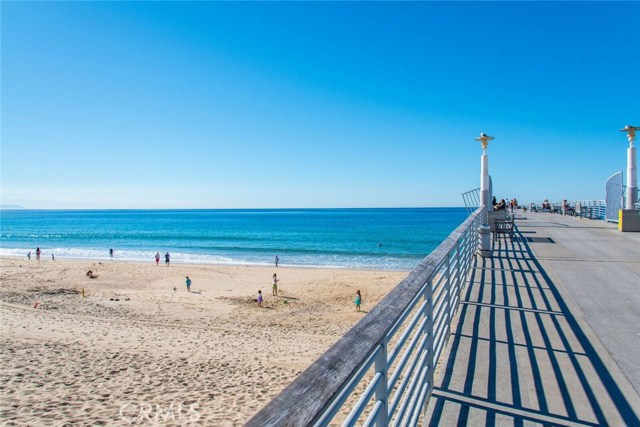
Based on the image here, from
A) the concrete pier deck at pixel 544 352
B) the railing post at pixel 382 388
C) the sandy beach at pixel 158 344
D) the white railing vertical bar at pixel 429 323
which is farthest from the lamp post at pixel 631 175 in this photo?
the railing post at pixel 382 388

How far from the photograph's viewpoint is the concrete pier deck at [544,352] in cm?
264

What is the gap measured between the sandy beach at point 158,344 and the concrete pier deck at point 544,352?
5.33 metres

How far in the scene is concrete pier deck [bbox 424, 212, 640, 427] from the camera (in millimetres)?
2637

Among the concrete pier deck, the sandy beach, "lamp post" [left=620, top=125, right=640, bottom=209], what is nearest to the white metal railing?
the concrete pier deck

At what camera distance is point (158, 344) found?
12.8 m

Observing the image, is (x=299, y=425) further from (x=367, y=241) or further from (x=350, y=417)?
(x=367, y=241)

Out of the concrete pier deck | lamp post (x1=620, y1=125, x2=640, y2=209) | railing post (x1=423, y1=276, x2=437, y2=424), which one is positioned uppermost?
lamp post (x1=620, y1=125, x2=640, y2=209)

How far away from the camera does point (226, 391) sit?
9117mm

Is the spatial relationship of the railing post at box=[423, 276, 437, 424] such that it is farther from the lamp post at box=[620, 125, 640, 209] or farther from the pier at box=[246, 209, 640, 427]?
the lamp post at box=[620, 125, 640, 209]

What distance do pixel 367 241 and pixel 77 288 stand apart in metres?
37.8

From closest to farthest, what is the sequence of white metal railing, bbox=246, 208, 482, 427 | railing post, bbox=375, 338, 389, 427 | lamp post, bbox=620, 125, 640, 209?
white metal railing, bbox=246, 208, 482, 427
railing post, bbox=375, 338, 389, 427
lamp post, bbox=620, 125, 640, 209

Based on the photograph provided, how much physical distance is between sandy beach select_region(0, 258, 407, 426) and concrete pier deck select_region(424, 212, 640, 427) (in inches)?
210

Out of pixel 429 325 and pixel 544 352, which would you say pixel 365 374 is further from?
pixel 544 352

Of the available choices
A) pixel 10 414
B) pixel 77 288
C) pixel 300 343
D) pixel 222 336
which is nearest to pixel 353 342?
pixel 10 414
